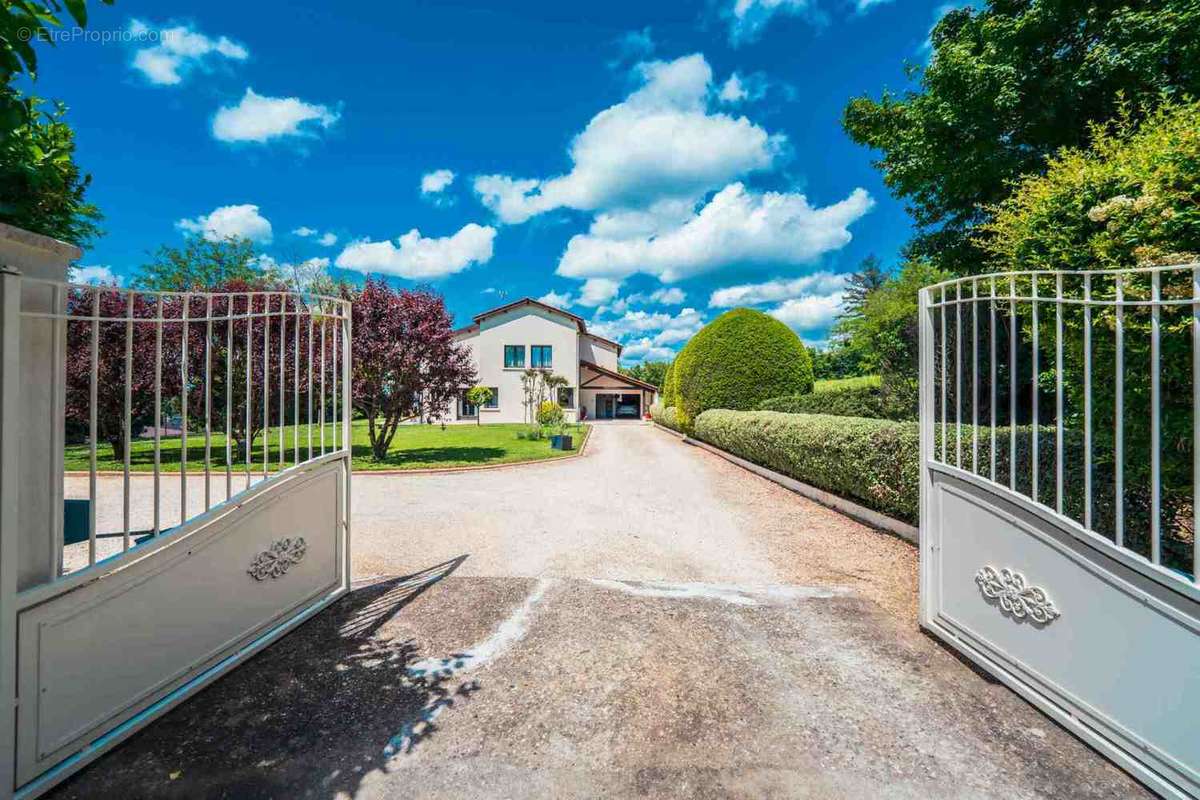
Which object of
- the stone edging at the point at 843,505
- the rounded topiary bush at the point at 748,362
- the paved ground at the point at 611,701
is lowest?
the paved ground at the point at 611,701

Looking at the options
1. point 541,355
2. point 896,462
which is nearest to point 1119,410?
point 896,462

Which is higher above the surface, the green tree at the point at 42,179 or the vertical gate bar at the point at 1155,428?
the green tree at the point at 42,179

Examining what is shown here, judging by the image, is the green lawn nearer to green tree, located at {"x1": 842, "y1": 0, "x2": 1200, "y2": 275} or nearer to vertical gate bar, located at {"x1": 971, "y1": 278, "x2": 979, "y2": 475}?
vertical gate bar, located at {"x1": 971, "y1": 278, "x2": 979, "y2": 475}

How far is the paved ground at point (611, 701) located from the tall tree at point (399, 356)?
7.59 m

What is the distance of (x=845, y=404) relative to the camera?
1345cm

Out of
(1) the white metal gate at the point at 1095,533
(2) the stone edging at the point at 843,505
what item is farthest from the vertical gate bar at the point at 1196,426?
(2) the stone edging at the point at 843,505

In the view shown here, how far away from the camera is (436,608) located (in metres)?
3.92

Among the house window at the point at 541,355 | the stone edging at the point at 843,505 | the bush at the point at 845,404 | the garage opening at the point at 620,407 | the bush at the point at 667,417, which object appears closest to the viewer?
the stone edging at the point at 843,505

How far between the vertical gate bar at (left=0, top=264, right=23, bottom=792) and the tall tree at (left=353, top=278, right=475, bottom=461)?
1004 centimetres

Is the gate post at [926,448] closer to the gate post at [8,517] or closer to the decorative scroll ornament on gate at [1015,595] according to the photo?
the decorative scroll ornament on gate at [1015,595]

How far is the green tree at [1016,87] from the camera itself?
6.12 metres

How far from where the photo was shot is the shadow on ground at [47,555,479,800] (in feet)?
6.88

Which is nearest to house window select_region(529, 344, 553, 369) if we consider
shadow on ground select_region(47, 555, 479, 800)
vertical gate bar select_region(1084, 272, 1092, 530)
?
shadow on ground select_region(47, 555, 479, 800)

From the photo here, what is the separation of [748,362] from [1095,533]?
534 inches
